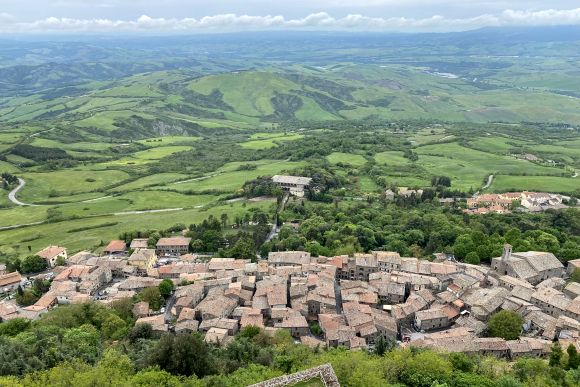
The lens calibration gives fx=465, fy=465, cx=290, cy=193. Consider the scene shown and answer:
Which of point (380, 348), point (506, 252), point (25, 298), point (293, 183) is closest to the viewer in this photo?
point (380, 348)

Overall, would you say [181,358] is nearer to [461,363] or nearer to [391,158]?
[461,363]

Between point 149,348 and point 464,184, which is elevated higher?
point 149,348

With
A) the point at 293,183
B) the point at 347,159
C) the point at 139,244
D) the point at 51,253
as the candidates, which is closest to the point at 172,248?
the point at 139,244

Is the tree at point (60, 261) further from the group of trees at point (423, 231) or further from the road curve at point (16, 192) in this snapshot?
the road curve at point (16, 192)

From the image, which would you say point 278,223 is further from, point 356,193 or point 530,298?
point 530,298

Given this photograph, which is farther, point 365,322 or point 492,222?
point 492,222

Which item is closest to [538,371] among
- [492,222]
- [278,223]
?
[492,222]
